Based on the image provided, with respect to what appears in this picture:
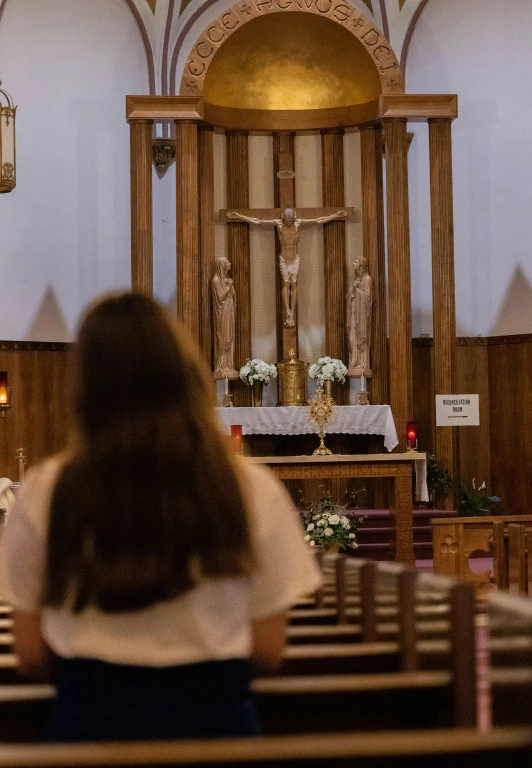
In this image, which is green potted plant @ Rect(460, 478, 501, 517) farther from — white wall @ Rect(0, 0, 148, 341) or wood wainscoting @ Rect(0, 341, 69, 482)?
white wall @ Rect(0, 0, 148, 341)

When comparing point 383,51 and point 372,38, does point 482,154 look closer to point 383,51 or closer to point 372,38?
point 383,51

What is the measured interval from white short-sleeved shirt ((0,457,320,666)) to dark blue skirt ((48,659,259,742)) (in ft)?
0.08

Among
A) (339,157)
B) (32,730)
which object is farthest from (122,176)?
(32,730)

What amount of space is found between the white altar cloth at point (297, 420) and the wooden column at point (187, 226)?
1240 millimetres

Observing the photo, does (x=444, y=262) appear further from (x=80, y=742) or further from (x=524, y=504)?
(x=80, y=742)

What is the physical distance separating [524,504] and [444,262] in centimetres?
354

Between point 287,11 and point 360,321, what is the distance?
161 inches

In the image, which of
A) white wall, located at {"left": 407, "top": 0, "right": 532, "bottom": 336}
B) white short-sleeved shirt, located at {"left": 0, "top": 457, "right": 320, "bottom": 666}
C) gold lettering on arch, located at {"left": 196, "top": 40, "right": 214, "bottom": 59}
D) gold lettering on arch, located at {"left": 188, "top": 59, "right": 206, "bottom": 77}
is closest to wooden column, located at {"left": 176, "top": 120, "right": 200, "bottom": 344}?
gold lettering on arch, located at {"left": 188, "top": 59, "right": 206, "bottom": 77}

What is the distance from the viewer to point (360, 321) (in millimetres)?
13961

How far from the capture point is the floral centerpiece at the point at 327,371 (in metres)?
13.8

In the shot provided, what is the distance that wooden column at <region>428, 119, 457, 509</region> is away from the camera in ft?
44.9

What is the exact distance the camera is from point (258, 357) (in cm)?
1466

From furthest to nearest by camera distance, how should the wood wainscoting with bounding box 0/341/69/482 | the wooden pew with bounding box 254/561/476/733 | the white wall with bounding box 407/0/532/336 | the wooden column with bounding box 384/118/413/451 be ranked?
the white wall with bounding box 407/0/532/336 < the wood wainscoting with bounding box 0/341/69/482 < the wooden column with bounding box 384/118/413/451 < the wooden pew with bounding box 254/561/476/733

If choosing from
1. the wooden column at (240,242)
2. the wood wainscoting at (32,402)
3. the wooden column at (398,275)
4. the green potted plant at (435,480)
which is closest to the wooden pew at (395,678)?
the green potted plant at (435,480)
